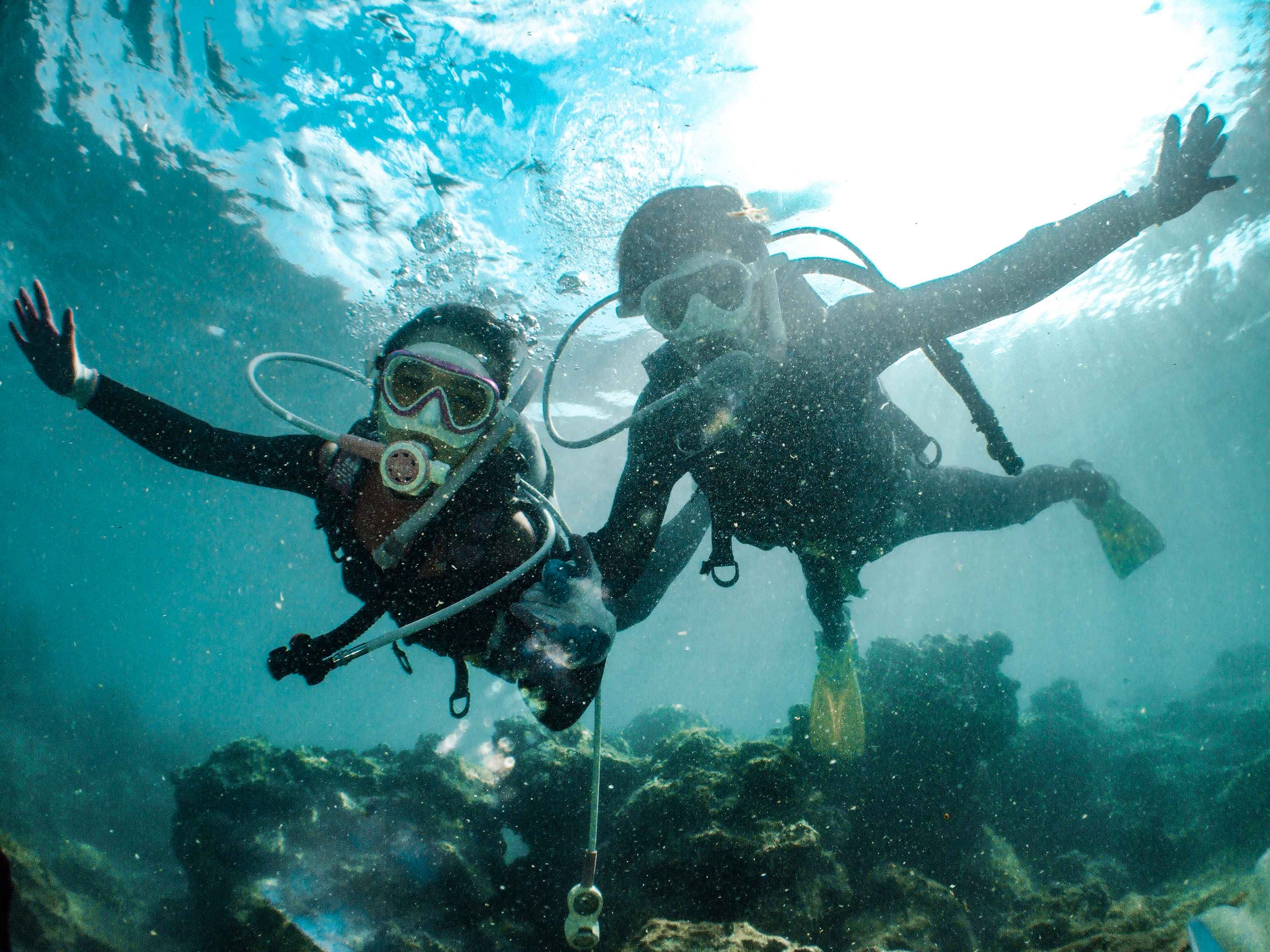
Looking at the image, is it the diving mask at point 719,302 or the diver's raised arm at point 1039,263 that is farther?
the diving mask at point 719,302

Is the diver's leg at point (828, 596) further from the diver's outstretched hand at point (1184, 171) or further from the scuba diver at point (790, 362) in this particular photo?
the diver's outstretched hand at point (1184, 171)

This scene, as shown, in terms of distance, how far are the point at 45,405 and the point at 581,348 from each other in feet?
76.5

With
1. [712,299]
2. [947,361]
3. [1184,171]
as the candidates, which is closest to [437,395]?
[712,299]

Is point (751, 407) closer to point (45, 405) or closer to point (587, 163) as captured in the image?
point (587, 163)

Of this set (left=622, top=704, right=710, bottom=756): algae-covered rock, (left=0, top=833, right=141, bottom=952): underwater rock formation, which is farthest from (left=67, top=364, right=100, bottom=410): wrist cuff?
(left=622, top=704, right=710, bottom=756): algae-covered rock

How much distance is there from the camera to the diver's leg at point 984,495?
450 centimetres

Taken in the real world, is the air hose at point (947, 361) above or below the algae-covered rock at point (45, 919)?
above

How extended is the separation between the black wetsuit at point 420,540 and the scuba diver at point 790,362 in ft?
2.77

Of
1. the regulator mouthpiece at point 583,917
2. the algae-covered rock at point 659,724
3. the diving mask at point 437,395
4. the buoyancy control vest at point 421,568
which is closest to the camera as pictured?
the regulator mouthpiece at point 583,917

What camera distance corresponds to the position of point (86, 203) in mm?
11500

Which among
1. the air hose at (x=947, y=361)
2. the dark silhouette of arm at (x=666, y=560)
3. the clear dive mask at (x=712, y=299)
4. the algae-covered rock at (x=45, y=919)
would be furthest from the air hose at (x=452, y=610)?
the algae-covered rock at (x=45, y=919)

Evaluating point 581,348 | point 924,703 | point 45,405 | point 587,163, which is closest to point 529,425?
point 924,703

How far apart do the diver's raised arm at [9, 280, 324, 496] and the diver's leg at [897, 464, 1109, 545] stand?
437 centimetres

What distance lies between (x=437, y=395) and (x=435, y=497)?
629mm
